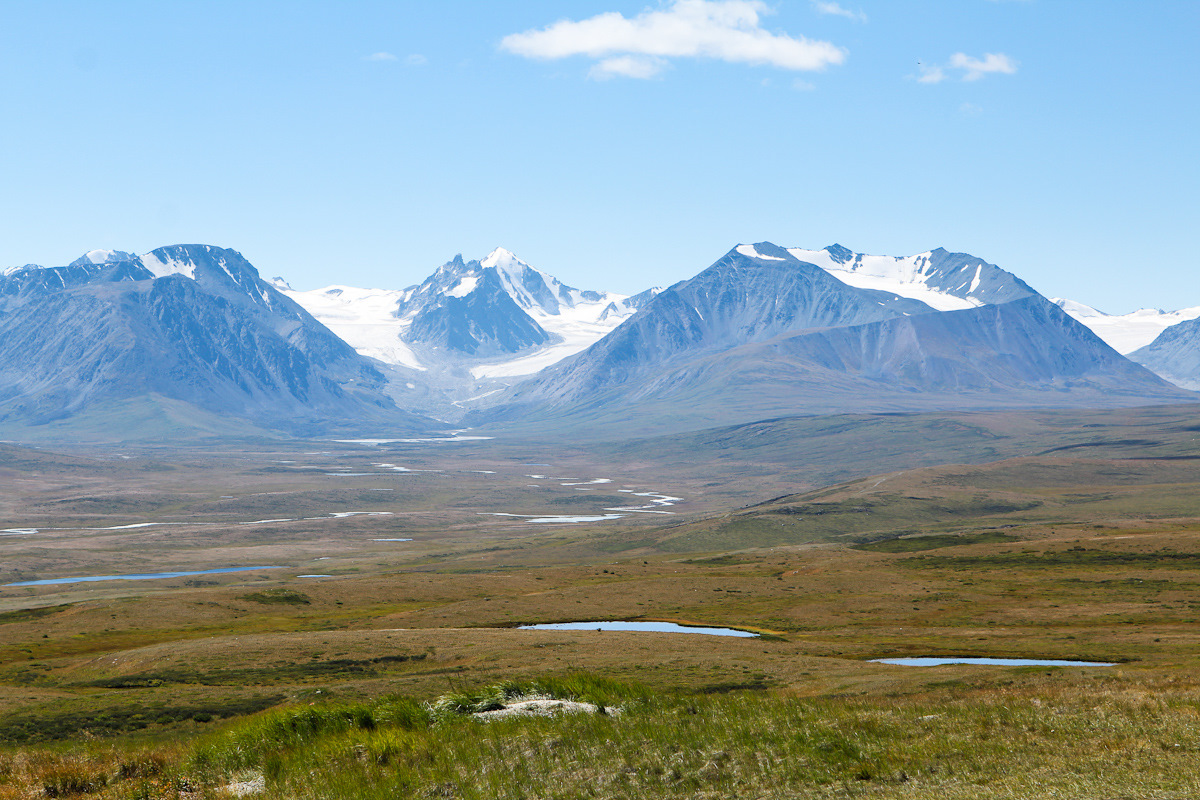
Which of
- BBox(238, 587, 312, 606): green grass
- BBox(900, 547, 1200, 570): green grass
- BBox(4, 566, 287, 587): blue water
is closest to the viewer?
BBox(238, 587, 312, 606): green grass

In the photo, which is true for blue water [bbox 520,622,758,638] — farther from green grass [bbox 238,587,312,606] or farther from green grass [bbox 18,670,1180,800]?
green grass [bbox 18,670,1180,800]

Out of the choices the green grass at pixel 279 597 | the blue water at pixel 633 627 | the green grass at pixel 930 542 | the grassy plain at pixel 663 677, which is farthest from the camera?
the green grass at pixel 930 542

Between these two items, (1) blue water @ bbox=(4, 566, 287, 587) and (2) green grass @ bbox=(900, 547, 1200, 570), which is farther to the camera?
(1) blue water @ bbox=(4, 566, 287, 587)

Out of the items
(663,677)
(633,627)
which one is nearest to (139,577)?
(633,627)

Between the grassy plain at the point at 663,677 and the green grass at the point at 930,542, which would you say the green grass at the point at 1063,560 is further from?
the green grass at the point at 930,542

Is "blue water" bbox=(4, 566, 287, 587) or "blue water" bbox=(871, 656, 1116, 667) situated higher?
"blue water" bbox=(871, 656, 1116, 667)

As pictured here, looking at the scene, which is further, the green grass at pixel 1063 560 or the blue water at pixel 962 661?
the green grass at pixel 1063 560

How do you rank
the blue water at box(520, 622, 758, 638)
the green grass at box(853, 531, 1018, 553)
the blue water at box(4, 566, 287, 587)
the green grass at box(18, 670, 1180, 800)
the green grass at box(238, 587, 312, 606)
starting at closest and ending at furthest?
the green grass at box(18, 670, 1180, 800) < the blue water at box(520, 622, 758, 638) < the green grass at box(238, 587, 312, 606) < the green grass at box(853, 531, 1018, 553) < the blue water at box(4, 566, 287, 587)

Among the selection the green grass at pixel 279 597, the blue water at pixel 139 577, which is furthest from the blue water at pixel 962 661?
the blue water at pixel 139 577

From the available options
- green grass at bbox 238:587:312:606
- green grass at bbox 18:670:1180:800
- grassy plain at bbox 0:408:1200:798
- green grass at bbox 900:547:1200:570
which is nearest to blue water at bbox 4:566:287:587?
grassy plain at bbox 0:408:1200:798

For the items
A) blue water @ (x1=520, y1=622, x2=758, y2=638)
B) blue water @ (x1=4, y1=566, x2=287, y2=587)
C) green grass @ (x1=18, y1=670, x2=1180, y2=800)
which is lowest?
blue water @ (x1=4, y1=566, x2=287, y2=587)

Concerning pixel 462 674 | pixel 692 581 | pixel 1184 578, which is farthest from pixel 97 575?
pixel 1184 578

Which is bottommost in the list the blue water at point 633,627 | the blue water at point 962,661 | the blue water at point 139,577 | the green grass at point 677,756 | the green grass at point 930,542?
the blue water at point 139,577
